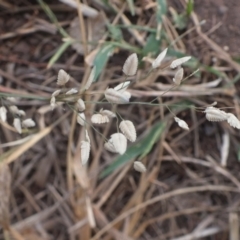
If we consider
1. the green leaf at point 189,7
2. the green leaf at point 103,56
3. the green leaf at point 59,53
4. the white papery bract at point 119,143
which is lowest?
the green leaf at point 103,56

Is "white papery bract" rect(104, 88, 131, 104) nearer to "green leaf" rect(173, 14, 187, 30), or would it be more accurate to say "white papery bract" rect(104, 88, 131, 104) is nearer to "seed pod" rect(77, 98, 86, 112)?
"seed pod" rect(77, 98, 86, 112)

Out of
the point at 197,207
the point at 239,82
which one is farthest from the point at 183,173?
the point at 239,82

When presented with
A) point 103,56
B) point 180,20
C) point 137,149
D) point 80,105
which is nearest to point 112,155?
point 137,149

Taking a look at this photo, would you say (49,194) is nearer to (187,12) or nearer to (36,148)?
(36,148)

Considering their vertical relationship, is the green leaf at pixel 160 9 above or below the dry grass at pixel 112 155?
above

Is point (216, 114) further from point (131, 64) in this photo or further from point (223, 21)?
point (223, 21)

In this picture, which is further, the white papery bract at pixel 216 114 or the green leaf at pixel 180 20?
the green leaf at pixel 180 20

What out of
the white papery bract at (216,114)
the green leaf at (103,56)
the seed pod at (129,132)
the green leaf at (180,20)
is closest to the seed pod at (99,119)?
the seed pod at (129,132)

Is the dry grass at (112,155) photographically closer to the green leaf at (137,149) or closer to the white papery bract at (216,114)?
the green leaf at (137,149)
